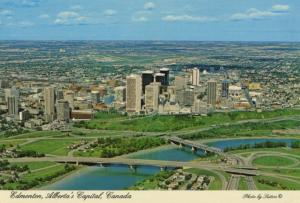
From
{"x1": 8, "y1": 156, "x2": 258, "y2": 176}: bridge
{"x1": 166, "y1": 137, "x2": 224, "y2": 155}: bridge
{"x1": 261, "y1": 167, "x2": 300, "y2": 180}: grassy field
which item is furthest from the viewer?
{"x1": 166, "y1": 137, "x2": 224, "y2": 155}: bridge

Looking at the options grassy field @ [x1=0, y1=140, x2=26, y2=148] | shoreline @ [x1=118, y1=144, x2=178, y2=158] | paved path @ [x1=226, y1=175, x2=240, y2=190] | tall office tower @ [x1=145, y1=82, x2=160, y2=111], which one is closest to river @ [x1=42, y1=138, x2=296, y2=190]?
shoreline @ [x1=118, y1=144, x2=178, y2=158]

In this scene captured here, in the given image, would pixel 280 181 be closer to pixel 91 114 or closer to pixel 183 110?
pixel 183 110

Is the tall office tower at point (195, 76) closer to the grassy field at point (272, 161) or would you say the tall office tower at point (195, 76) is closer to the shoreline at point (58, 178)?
the grassy field at point (272, 161)

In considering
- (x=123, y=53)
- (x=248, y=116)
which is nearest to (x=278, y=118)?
(x=248, y=116)

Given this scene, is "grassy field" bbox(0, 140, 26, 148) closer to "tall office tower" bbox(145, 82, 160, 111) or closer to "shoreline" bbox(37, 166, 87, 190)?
"shoreline" bbox(37, 166, 87, 190)

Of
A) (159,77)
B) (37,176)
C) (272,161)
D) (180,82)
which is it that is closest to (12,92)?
(37,176)
